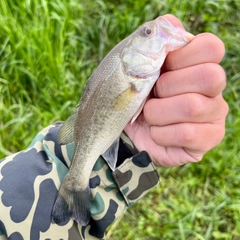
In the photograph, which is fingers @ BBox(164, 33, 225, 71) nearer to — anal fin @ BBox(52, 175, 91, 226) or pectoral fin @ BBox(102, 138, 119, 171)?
pectoral fin @ BBox(102, 138, 119, 171)

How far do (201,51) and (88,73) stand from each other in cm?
189

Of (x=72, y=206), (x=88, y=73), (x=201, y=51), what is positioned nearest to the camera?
(x=201, y=51)

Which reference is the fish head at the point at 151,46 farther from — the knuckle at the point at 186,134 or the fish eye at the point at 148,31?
the knuckle at the point at 186,134

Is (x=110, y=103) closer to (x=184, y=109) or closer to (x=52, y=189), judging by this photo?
(x=184, y=109)

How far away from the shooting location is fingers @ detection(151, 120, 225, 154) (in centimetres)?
142

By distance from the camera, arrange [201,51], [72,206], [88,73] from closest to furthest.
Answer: [201,51], [72,206], [88,73]

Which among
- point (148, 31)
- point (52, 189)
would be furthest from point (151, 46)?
point (52, 189)

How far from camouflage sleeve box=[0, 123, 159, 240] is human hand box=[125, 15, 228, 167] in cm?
20

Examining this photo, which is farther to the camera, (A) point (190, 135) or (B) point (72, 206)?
(B) point (72, 206)

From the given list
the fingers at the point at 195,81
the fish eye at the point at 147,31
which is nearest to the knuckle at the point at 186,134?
the fingers at the point at 195,81

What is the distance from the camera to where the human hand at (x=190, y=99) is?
1328mm

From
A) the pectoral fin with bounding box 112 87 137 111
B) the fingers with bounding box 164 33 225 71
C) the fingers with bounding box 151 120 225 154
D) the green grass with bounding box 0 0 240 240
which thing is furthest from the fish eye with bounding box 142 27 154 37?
the green grass with bounding box 0 0 240 240

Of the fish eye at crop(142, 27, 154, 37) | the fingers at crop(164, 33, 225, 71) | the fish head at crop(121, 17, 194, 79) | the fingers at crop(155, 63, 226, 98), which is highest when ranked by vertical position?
the fish eye at crop(142, 27, 154, 37)

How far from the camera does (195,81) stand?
1.35 m
